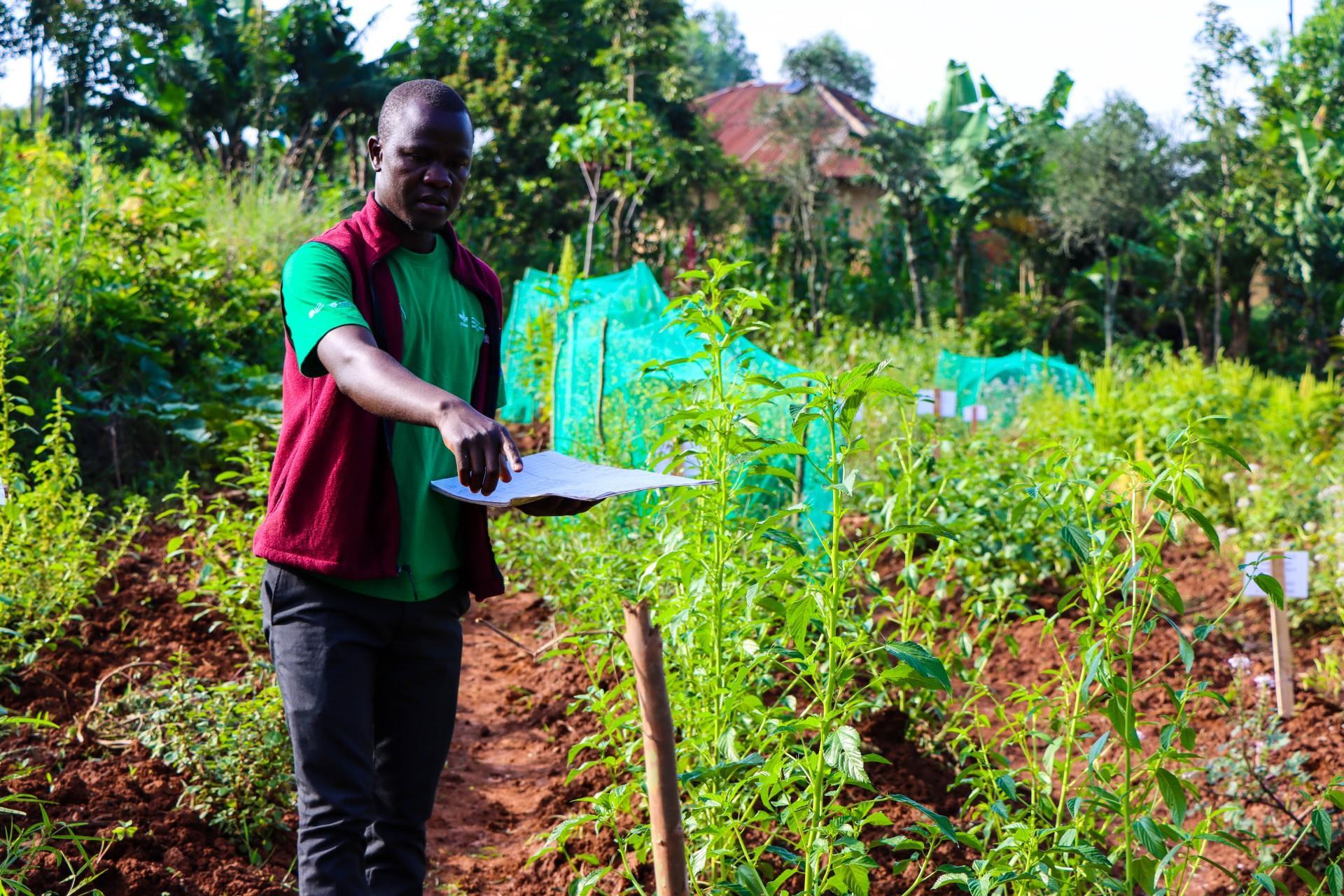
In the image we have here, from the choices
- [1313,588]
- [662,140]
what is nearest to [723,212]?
[662,140]

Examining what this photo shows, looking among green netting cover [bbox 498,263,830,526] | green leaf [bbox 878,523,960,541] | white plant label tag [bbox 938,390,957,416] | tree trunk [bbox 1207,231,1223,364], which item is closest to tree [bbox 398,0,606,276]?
green netting cover [bbox 498,263,830,526]

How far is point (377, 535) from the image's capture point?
1933mm

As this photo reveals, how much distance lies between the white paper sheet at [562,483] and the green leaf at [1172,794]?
947 millimetres

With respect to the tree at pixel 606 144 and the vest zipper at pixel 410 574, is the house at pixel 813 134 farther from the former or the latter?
the vest zipper at pixel 410 574

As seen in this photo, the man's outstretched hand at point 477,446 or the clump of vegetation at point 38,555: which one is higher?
the man's outstretched hand at point 477,446

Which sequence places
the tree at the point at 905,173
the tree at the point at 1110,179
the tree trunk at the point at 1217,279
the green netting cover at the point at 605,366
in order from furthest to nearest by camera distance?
the tree at the point at 1110,179
the tree at the point at 905,173
the tree trunk at the point at 1217,279
the green netting cover at the point at 605,366

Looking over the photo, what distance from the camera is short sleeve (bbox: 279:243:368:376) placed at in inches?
68.8

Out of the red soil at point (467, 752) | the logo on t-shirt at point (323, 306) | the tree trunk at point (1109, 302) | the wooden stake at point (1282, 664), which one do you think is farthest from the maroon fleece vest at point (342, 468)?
the tree trunk at point (1109, 302)

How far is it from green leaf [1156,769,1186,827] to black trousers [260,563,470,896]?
4.06ft

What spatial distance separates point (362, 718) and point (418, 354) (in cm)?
63

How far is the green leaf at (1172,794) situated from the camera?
1953 millimetres

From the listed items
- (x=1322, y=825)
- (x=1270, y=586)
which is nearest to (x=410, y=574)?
(x=1270, y=586)

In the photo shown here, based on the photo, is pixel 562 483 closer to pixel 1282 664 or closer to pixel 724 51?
pixel 1282 664

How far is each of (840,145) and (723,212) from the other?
2.09 metres
